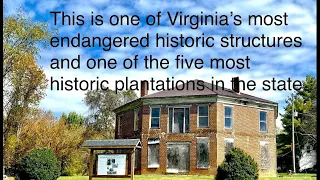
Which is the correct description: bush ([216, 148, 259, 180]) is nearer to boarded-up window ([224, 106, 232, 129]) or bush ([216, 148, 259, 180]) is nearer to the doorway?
the doorway

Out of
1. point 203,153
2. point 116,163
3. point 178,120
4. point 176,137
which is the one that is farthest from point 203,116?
point 116,163

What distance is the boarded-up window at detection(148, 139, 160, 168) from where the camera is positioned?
34250 millimetres

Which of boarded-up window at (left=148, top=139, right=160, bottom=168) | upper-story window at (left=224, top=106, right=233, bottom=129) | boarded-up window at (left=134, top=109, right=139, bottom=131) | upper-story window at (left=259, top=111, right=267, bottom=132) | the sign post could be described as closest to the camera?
the sign post

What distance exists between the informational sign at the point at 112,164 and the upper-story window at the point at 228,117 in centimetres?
1449

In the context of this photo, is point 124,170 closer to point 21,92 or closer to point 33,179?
point 33,179

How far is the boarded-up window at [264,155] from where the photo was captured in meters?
35.6

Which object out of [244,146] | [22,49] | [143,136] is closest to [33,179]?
[22,49]

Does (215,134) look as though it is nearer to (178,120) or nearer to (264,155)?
(178,120)

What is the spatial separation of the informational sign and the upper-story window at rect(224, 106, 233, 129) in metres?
14.5

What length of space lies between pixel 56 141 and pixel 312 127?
27946mm

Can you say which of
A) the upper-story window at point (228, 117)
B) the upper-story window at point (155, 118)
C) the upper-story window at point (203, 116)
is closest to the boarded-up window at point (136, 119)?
the upper-story window at point (155, 118)

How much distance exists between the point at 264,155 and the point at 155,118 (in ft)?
29.1

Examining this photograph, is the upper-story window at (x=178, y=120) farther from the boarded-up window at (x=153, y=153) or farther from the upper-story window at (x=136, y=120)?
the upper-story window at (x=136, y=120)

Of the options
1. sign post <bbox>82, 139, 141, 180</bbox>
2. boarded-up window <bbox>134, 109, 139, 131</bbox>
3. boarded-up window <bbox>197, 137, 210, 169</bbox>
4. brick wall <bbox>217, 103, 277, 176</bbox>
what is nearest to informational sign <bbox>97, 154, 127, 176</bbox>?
sign post <bbox>82, 139, 141, 180</bbox>
